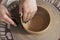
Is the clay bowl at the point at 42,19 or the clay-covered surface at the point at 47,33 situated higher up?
the clay bowl at the point at 42,19

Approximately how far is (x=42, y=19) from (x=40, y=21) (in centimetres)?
1

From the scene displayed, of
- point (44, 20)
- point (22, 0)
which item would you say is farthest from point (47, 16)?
point (22, 0)

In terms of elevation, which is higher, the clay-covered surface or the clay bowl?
the clay bowl

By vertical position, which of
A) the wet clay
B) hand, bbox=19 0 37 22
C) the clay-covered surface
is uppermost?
hand, bbox=19 0 37 22

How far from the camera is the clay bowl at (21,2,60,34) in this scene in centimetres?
92

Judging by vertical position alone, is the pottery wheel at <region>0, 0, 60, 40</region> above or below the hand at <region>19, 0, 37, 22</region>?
below

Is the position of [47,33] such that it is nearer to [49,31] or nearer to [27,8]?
[49,31]

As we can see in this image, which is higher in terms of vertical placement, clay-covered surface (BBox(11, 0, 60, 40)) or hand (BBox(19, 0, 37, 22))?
hand (BBox(19, 0, 37, 22))

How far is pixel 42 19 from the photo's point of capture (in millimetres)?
965

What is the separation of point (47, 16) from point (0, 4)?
227 millimetres

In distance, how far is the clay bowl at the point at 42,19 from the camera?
0.92 metres

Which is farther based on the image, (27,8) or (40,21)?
(40,21)

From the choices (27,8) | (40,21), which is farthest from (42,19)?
(27,8)

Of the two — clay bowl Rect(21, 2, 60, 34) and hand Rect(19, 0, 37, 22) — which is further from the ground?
hand Rect(19, 0, 37, 22)
